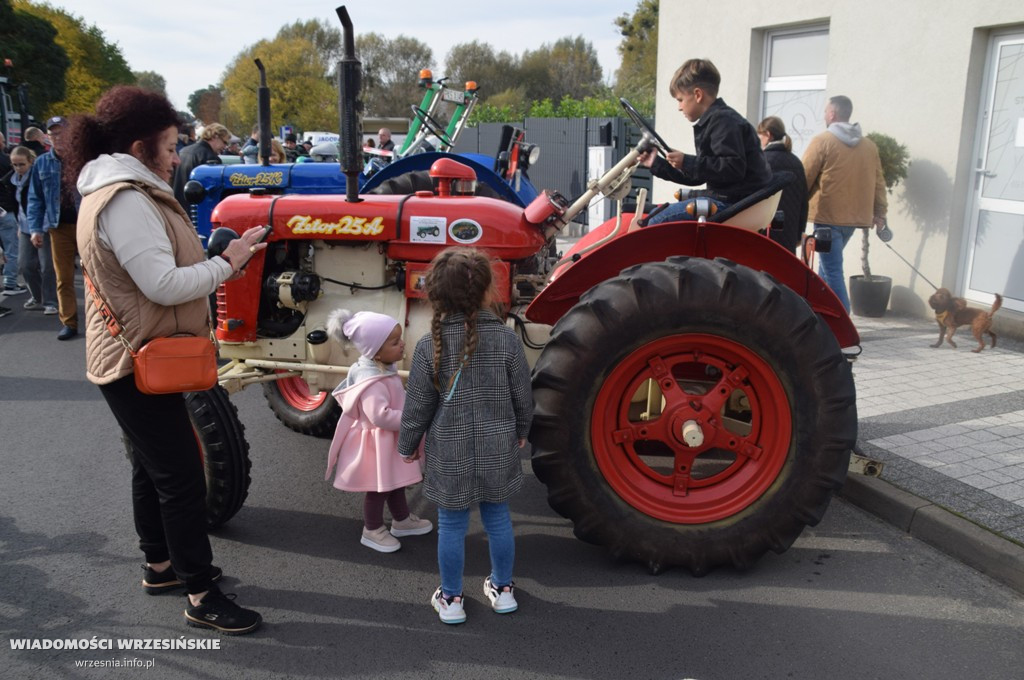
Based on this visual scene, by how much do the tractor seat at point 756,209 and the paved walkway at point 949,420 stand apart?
1.42 meters

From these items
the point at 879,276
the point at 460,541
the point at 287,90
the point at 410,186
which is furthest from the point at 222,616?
the point at 287,90

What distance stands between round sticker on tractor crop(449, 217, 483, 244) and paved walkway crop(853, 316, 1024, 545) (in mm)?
2310

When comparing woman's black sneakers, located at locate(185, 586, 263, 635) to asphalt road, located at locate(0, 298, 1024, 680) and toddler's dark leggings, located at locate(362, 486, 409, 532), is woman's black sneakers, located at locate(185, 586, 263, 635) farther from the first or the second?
toddler's dark leggings, located at locate(362, 486, 409, 532)

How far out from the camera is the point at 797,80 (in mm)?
8922

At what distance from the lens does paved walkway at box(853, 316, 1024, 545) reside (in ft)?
12.7

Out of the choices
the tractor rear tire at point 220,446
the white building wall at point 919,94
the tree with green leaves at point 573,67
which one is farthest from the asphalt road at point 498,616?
the tree with green leaves at point 573,67

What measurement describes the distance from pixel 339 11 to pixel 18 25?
30699mm

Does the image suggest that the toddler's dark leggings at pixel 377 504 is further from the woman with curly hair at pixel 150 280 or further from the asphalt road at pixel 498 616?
the woman with curly hair at pixel 150 280

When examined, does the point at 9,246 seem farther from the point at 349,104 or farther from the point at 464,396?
the point at 464,396

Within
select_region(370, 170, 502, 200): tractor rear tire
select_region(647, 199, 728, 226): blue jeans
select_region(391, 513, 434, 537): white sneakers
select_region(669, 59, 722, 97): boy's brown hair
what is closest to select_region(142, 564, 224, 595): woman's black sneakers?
select_region(391, 513, 434, 537): white sneakers

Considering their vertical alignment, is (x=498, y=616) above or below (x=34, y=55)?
below

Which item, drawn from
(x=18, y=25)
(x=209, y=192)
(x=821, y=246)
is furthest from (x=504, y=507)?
(x=18, y=25)

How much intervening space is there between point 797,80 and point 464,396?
7.39 metres

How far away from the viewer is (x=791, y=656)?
9.31ft
